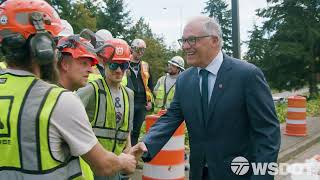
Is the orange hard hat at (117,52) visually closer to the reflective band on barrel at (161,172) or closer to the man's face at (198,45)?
the man's face at (198,45)

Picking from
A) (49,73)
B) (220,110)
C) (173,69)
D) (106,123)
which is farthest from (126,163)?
(173,69)

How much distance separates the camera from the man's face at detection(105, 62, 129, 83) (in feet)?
15.0

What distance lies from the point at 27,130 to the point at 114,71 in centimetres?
225

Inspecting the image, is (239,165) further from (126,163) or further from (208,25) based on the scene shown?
(208,25)

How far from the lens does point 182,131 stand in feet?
20.4

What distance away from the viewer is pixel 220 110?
145 inches

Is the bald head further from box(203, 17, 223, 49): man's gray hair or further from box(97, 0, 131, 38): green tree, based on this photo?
box(97, 0, 131, 38): green tree

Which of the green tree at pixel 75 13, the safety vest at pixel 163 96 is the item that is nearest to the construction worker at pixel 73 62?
the safety vest at pixel 163 96

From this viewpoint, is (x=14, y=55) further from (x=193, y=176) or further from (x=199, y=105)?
(x=193, y=176)

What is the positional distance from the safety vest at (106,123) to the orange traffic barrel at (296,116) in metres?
8.42

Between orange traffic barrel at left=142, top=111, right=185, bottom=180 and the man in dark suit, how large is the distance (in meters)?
2.04

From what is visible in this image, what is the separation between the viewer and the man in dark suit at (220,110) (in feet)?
11.7

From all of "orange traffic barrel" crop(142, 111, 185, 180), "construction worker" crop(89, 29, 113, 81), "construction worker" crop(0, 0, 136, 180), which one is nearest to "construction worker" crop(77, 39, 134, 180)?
"construction worker" crop(89, 29, 113, 81)

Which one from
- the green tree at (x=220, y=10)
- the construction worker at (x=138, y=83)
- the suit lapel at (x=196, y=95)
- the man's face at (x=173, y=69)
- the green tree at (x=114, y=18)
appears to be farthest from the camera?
the green tree at (x=220, y=10)
